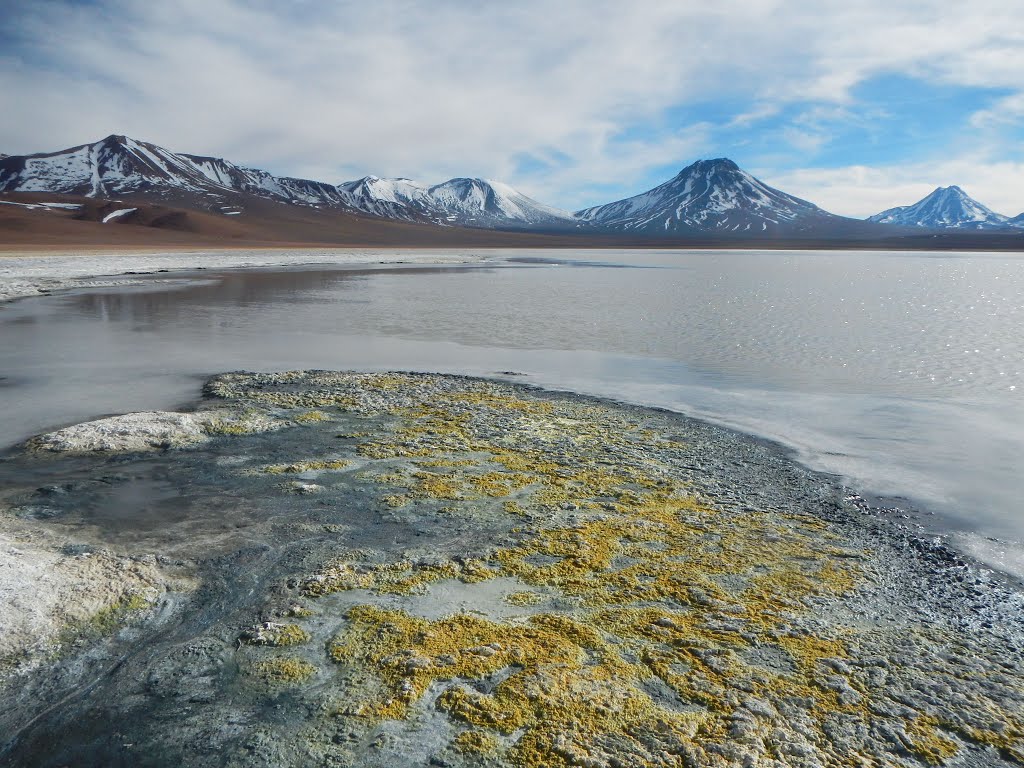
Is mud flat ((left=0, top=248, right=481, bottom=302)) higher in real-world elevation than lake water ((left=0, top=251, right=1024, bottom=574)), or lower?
lower

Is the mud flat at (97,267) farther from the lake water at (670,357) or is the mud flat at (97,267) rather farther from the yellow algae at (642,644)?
the yellow algae at (642,644)

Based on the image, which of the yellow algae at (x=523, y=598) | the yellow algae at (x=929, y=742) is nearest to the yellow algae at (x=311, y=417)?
the yellow algae at (x=523, y=598)

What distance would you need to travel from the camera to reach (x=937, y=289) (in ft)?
122

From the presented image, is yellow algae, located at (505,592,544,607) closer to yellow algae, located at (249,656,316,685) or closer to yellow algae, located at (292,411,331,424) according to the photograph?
yellow algae, located at (249,656,316,685)

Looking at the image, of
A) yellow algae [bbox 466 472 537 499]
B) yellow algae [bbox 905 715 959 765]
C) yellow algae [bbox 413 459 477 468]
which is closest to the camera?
yellow algae [bbox 905 715 959 765]

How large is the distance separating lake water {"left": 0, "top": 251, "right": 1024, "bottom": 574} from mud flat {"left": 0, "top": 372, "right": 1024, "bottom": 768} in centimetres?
151

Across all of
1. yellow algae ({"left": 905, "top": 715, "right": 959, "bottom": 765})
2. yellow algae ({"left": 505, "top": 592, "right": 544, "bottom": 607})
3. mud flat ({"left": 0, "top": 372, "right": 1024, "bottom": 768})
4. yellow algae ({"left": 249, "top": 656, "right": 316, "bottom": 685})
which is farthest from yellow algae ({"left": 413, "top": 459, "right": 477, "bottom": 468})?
yellow algae ({"left": 905, "top": 715, "right": 959, "bottom": 765})

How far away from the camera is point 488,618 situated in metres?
4.52

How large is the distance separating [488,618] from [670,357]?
1123cm

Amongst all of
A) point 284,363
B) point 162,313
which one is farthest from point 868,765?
point 162,313

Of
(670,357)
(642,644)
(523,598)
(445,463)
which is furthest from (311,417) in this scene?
(670,357)

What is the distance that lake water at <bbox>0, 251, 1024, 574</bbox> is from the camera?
8266 millimetres

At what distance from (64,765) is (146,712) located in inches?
16.6

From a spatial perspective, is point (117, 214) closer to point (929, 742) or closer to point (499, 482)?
point (499, 482)
